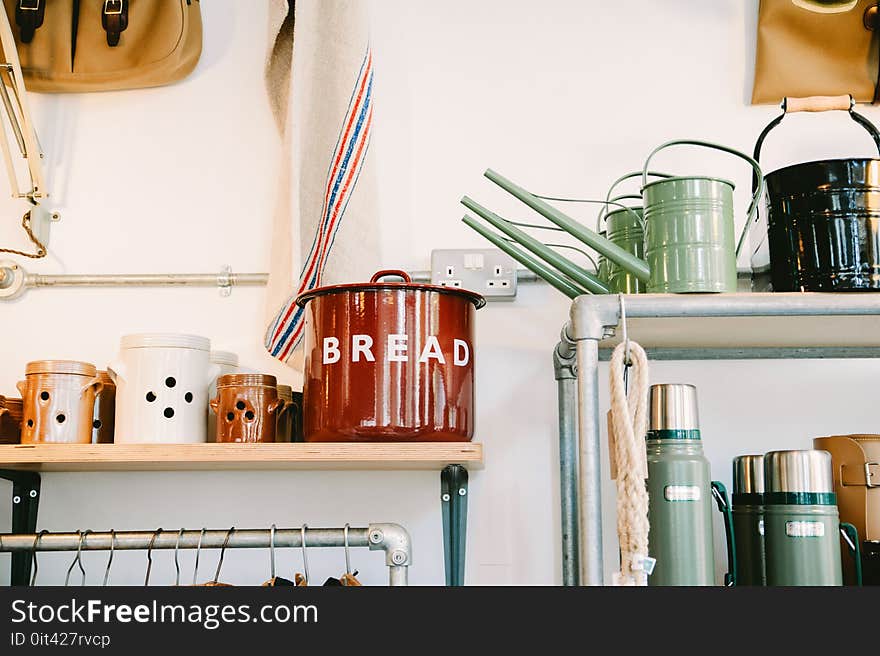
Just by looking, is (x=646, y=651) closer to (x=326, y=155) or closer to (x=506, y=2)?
(x=326, y=155)

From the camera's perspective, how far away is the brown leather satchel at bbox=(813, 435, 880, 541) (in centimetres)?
116

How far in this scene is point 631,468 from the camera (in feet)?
3.14

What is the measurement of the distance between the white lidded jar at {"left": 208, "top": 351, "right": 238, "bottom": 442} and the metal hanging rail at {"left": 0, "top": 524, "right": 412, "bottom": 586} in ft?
0.47

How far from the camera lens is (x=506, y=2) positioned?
5.12 feet

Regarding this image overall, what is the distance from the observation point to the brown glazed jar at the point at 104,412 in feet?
4.11

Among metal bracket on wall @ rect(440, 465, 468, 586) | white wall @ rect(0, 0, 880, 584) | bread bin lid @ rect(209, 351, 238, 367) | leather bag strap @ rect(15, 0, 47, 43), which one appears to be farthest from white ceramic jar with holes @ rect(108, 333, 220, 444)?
leather bag strap @ rect(15, 0, 47, 43)

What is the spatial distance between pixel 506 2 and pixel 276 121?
0.42 meters

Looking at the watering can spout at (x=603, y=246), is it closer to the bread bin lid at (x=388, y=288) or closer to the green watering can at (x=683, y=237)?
the green watering can at (x=683, y=237)

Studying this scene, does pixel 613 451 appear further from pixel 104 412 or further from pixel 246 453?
A: pixel 104 412

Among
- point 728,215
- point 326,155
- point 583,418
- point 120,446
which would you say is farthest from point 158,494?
point 728,215

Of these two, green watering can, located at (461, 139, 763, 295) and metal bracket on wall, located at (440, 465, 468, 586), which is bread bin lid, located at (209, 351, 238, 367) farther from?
green watering can, located at (461, 139, 763, 295)

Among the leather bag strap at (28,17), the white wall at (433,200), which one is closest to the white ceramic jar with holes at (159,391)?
the white wall at (433,200)

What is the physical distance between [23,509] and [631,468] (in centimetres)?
93

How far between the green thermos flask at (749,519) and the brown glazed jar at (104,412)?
2.66ft
